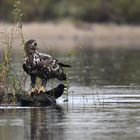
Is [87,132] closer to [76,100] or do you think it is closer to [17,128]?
[17,128]

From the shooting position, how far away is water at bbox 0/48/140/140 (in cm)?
1523

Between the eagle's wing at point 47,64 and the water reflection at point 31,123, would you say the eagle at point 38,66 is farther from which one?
the water reflection at point 31,123

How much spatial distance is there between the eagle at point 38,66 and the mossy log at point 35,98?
0.58 feet

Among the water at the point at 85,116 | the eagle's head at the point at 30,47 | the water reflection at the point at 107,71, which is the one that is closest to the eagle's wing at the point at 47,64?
the eagle's head at the point at 30,47

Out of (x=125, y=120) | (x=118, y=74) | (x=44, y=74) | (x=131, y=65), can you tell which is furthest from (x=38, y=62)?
(x=131, y=65)

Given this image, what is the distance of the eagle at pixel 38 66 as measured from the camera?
19953 millimetres

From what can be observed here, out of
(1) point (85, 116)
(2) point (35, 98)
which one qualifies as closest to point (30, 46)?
(2) point (35, 98)

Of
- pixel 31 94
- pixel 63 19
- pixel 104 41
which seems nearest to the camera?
pixel 31 94

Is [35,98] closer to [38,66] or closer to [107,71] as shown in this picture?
[38,66]

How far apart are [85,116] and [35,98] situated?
233cm

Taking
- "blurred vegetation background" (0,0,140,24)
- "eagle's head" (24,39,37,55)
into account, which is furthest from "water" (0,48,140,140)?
"blurred vegetation background" (0,0,140,24)

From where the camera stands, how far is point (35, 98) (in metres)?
19.7

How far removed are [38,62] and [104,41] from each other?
44.8 metres

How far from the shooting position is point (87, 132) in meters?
15.4
